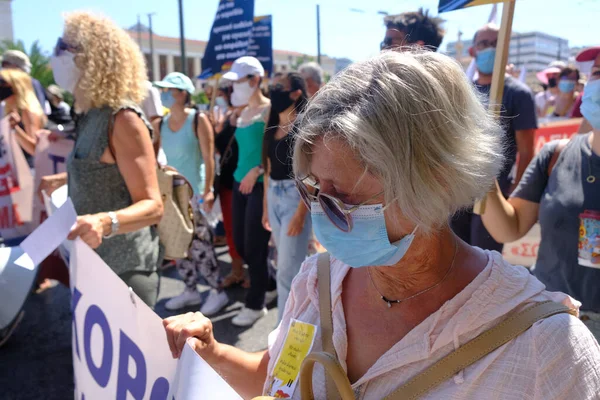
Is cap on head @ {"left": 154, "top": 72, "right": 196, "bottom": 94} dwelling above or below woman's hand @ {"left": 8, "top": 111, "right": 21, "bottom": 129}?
above

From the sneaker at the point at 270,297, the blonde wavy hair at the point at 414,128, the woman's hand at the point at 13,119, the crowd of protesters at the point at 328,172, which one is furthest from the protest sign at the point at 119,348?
the woman's hand at the point at 13,119

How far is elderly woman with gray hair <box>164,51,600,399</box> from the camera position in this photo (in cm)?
102

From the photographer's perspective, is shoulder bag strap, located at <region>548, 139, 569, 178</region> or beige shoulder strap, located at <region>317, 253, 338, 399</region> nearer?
beige shoulder strap, located at <region>317, 253, 338, 399</region>

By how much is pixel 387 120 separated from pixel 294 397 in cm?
67

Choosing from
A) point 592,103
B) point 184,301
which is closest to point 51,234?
point 592,103

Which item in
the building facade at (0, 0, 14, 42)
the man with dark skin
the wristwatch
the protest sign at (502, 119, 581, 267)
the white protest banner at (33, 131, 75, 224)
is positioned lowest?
the protest sign at (502, 119, 581, 267)

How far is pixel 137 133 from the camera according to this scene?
7.06ft

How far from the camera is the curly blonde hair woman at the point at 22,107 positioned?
16.3ft

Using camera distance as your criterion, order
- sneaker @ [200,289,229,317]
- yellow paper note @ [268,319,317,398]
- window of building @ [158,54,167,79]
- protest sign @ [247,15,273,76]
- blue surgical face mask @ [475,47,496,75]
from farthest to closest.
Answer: window of building @ [158,54,167,79], protest sign @ [247,15,273,76], sneaker @ [200,289,229,317], blue surgical face mask @ [475,47,496,75], yellow paper note @ [268,319,317,398]

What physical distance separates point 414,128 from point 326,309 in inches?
19.9

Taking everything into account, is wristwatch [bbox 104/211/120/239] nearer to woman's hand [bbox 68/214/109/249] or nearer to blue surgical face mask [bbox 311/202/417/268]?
woman's hand [bbox 68/214/109/249]

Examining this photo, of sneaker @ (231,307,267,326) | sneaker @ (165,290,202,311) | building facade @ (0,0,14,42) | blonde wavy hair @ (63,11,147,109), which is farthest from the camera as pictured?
building facade @ (0,0,14,42)

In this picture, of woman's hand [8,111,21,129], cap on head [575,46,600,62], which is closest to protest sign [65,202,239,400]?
cap on head [575,46,600,62]

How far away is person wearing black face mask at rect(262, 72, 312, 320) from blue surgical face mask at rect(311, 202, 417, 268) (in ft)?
7.40
